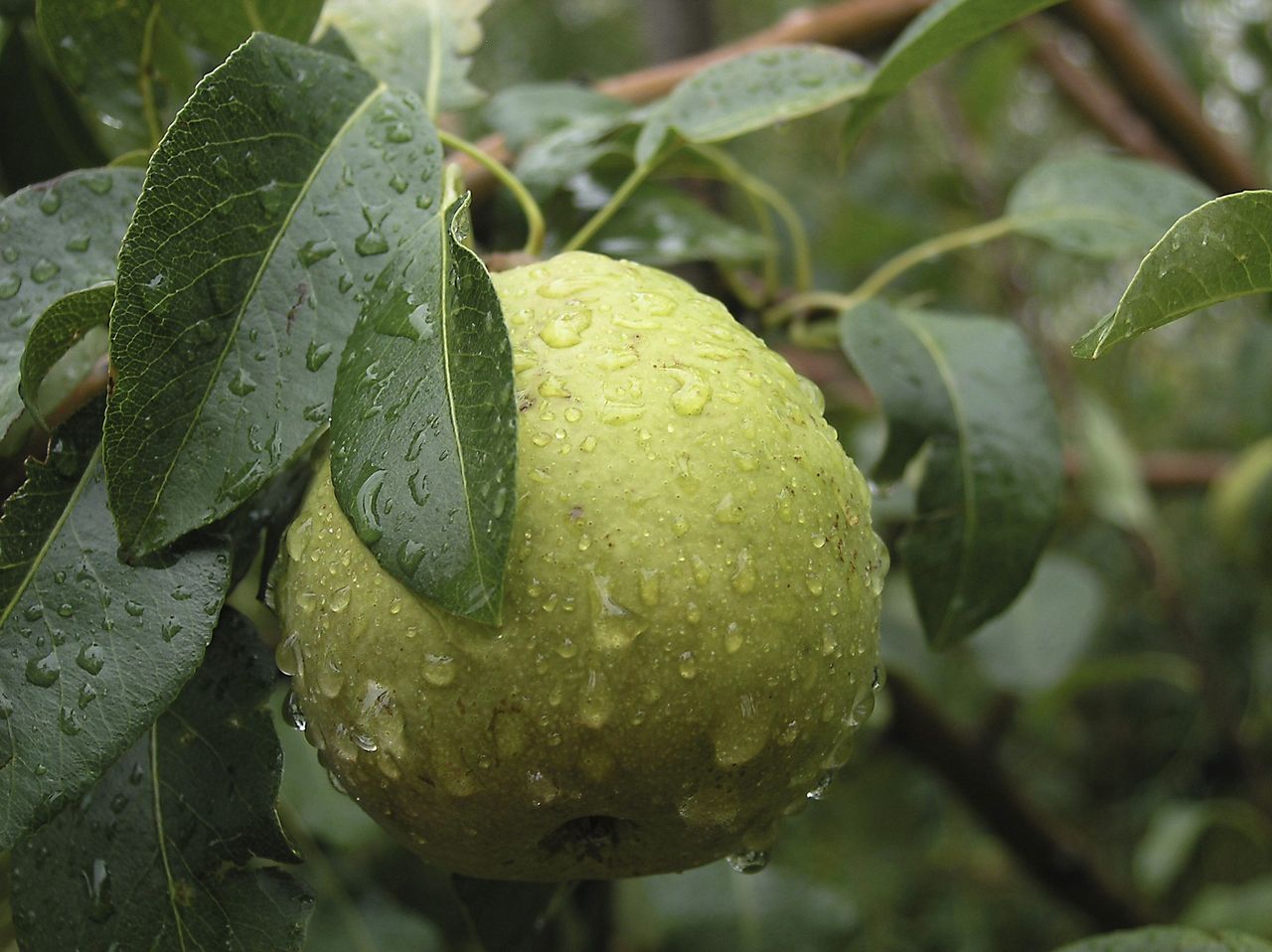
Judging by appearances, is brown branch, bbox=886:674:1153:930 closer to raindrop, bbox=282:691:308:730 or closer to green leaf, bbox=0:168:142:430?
raindrop, bbox=282:691:308:730

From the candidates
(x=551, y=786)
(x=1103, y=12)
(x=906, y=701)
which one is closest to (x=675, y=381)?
(x=551, y=786)

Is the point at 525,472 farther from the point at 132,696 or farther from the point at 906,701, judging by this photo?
the point at 906,701

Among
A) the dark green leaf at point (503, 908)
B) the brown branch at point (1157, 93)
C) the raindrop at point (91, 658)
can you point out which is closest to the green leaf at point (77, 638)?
the raindrop at point (91, 658)

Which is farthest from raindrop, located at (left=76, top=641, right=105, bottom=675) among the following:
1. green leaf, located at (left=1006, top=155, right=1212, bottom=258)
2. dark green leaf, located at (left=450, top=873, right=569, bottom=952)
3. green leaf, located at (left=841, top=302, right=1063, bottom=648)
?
green leaf, located at (left=1006, top=155, right=1212, bottom=258)

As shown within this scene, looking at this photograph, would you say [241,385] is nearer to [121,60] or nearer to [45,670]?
[45,670]

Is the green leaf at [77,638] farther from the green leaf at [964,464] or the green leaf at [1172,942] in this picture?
the green leaf at [1172,942]

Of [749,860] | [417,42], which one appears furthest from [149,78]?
[749,860]

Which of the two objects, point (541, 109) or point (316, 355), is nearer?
point (316, 355)
